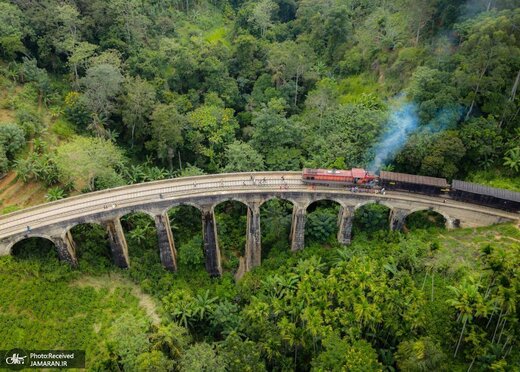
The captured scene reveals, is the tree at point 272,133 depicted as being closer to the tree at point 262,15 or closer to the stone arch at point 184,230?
the stone arch at point 184,230

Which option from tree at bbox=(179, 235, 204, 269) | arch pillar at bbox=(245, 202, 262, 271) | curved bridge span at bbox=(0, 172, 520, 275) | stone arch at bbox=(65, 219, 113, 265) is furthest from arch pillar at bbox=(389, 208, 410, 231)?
stone arch at bbox=(65, 219, 113, 265)

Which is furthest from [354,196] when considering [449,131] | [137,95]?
[137,95]

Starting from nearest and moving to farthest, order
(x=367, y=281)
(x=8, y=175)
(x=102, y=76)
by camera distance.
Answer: (x=367, y=281)
(x=8, y=175)
(x=102, y=76)

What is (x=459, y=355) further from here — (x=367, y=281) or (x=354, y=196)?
(x=354, y=196)

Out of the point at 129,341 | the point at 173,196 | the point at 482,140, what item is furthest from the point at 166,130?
the point at 482,140

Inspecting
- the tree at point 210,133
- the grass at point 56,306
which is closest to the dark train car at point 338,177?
the tree at point 210,133

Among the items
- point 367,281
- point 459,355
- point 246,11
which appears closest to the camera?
point 459,355
